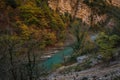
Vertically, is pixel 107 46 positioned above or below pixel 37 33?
above

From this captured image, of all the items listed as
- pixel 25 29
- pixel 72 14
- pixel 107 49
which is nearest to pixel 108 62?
pixel 107 49

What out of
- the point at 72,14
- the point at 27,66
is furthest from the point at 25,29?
the point at 27,66

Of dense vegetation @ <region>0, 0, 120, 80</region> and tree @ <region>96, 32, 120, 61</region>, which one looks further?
tree @ <region>96, 32, 120, 61</region>

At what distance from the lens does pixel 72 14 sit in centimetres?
19825

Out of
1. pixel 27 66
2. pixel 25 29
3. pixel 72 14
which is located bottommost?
pixel 72 14

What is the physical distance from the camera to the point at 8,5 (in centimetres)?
13875

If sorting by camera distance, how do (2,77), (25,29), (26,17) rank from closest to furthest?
(2,77) < (25,29) < (26,17)

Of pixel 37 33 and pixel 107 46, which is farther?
pixel 37 33

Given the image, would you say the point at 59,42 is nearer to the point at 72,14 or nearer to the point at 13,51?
the point at 72,14

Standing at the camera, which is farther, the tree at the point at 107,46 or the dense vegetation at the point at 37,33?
the tree at the point at 107,46

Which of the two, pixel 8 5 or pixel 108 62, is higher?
pixel 108 62

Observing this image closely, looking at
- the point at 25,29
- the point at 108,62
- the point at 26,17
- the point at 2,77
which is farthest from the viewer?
the point at 26,17

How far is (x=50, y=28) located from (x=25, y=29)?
16791mm

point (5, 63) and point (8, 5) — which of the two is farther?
point (8, 5)
